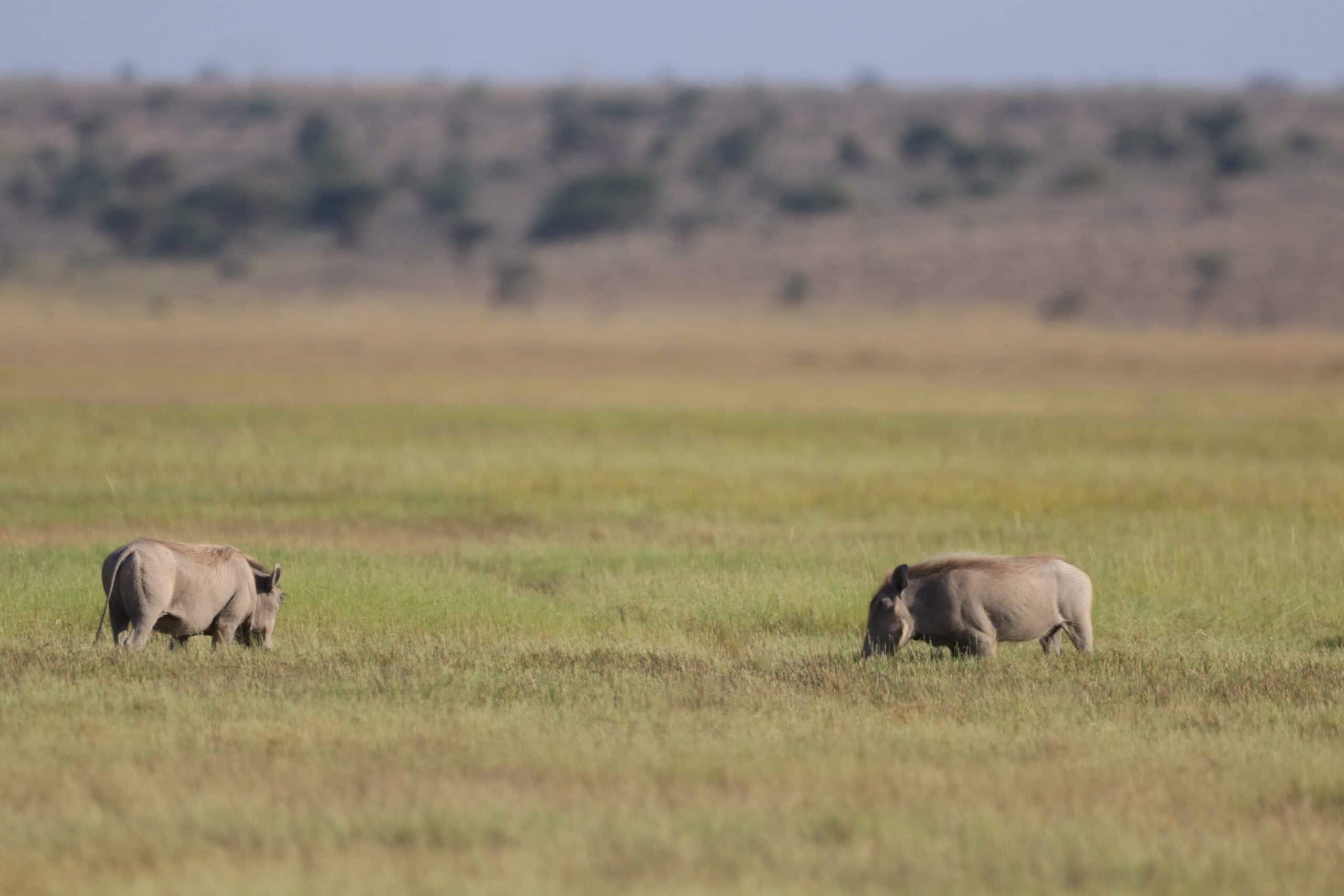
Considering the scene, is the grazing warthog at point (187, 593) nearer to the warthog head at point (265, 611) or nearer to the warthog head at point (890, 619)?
the warthog head at point (265, 611)

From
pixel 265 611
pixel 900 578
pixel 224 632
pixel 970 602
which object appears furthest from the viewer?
pixel 265 611

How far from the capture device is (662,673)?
1170 centimetres

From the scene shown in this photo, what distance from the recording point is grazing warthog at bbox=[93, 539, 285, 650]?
37.5 ft

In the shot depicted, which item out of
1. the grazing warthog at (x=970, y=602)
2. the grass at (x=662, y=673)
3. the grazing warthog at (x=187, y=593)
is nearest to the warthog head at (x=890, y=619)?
the grazing warthog at (x=970, y=602)

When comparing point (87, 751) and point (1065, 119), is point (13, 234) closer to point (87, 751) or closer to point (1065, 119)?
point (1065, 119)

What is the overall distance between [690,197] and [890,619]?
80909 millimetres

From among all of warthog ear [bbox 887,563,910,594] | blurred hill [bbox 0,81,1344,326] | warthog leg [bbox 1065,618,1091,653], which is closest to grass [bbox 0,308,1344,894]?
warthog leg [bbox 1065,618,1091,653]

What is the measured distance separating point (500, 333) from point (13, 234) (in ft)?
127

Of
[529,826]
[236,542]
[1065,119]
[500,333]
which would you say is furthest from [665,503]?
[1065,119]

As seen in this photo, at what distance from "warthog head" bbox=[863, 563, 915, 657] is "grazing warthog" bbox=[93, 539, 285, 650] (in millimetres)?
3855

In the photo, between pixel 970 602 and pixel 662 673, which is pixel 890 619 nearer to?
pixel 970 602

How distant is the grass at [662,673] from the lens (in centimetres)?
788

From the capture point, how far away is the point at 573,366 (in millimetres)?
52500

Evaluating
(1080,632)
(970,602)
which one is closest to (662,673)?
(970,602)
